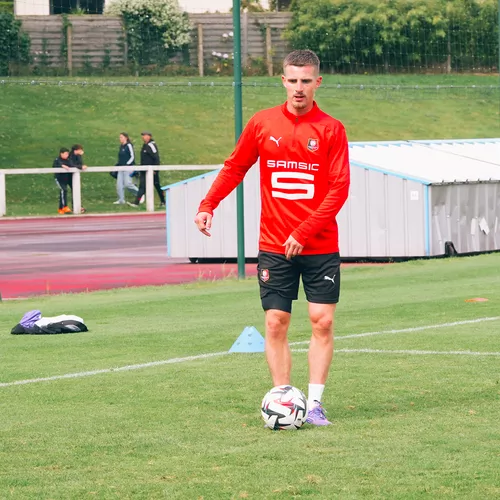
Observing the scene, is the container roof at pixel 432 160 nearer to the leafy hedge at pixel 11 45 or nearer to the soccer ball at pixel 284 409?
the soccer ball at pixel 284 409

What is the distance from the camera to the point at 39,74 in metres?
45.8

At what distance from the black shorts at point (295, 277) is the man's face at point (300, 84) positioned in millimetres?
866

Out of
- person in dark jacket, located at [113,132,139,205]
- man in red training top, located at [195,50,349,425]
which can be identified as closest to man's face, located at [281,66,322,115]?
man in red training top, located at [195,50,349,425]

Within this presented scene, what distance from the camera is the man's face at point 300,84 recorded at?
785 cm

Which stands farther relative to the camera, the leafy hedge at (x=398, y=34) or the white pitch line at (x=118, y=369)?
the leafy hedge at (x=398, y=34)

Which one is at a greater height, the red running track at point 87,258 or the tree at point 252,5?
the tree at point 252,5

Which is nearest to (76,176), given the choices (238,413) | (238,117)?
(238,117)

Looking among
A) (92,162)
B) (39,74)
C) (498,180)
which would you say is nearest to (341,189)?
(498,180)

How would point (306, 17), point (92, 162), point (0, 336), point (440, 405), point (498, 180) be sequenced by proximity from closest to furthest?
point (440, 405) < point (0, 336) < point (498, 180) < point (92, 162) < point (306, 17)

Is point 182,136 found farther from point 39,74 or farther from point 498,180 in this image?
point 498,180

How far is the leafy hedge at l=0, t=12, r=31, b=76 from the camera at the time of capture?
149 feet

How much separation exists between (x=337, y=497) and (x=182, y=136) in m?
41.5

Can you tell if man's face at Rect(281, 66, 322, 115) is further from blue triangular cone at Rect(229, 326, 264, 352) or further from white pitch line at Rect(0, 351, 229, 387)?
blue triangular cone at Rect(229, 326, 264, 352)

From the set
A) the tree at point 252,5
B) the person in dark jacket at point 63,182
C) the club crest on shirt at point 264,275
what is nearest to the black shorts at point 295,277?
the club crest on shirt at point 264,275
